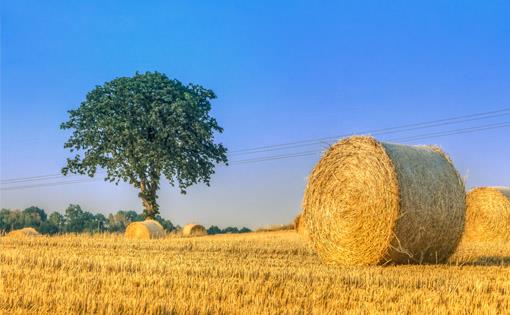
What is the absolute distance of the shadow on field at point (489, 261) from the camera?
1184cm

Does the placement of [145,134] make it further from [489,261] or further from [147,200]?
[489,261]

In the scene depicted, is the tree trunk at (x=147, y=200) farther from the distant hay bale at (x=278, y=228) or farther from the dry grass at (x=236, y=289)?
the dry grass at (x=236, y=289)

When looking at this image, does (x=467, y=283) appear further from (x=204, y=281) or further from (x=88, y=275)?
(x=88, y=275)

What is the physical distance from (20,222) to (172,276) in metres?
36.8

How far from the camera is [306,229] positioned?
1284 centimetres

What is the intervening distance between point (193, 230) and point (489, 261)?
63.9 feet

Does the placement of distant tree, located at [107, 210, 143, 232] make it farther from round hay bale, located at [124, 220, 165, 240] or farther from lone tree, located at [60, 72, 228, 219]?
round hay bale, located at [124, 220, 165, 240]

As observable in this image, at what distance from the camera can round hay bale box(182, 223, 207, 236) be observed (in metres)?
→ 30.1

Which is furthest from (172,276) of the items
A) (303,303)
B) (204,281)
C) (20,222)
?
(20,222)

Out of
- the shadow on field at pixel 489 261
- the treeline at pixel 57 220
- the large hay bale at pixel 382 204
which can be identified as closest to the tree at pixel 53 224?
the treeline at pixel 57 220

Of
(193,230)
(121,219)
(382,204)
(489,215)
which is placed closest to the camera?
(382,204)

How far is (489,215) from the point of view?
19562mm

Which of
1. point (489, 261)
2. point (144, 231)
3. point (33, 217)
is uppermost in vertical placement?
point (33, 217)

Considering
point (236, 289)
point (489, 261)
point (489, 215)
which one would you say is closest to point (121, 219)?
point (489, 215)
